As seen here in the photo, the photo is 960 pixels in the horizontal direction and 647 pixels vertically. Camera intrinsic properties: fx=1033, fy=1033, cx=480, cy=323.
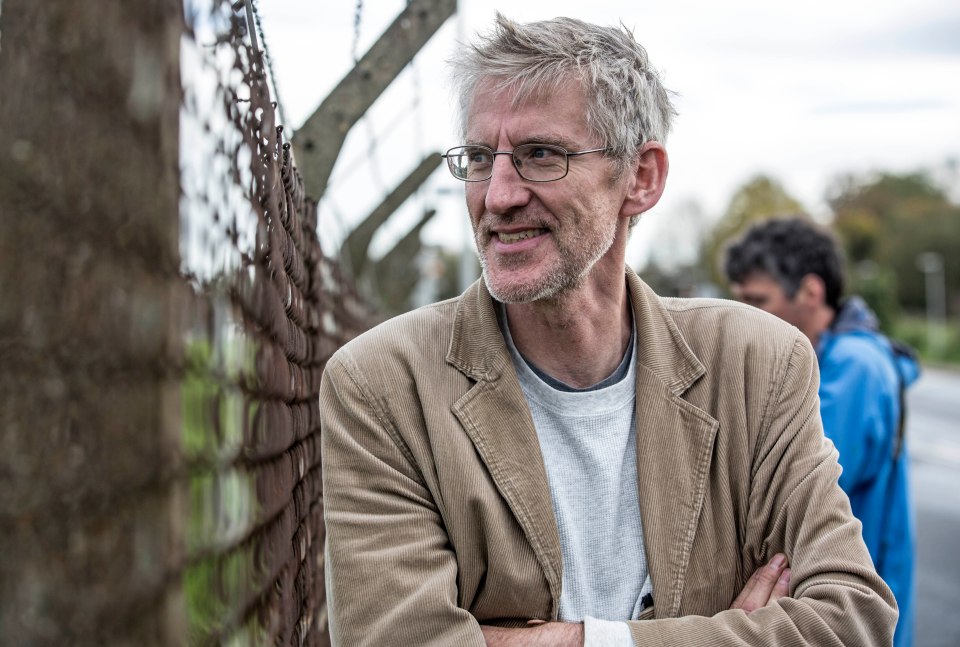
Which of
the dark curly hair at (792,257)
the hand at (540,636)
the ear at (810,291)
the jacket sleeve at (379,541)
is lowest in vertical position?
the hand at (540,636)

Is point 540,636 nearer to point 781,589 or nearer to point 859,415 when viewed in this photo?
point 781,589

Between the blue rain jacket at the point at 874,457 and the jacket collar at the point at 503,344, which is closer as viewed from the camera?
the jacket collar at the point at 503,344

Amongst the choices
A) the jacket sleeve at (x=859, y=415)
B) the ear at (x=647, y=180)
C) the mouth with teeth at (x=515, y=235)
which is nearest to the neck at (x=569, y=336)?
the mouth with teeth at (x=515, y=235)

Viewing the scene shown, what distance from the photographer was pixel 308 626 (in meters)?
2.83

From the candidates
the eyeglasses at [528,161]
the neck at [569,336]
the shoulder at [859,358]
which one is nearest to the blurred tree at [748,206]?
the shoulder at [859,358]

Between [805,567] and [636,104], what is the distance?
118cm

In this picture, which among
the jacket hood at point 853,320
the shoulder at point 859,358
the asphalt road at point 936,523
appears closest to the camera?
the shoulder at point 859,358

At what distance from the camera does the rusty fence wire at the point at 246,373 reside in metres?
1.23

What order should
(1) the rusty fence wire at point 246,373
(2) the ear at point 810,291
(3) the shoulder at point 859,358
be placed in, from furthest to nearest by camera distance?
(2) the ear at point 810,291 < (3) the shoulder at point 859,358 < (1) the rusty fence wire at point 246,373

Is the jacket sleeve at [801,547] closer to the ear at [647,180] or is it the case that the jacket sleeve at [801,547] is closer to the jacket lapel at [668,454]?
the jacket lapel at [668,454]

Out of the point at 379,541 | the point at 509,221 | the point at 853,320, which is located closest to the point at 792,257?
the point at 853,320

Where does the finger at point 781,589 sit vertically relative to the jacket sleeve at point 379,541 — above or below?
below

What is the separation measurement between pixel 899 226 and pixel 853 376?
88689mm

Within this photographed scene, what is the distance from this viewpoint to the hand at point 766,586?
223cm
